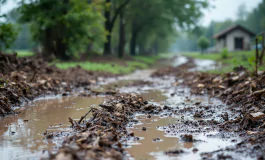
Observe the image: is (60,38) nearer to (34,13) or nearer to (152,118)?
(34,13)

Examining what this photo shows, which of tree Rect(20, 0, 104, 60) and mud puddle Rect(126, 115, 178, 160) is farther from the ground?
tree Rect(20, 0, 104, 60)

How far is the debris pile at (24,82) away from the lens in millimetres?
8309

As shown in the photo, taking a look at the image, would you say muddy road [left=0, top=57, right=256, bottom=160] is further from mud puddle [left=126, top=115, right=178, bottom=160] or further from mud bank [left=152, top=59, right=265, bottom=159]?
mud bank [left=152, top=59, right=265, bottom=159]

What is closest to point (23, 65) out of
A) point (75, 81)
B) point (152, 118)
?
point (75, 81)

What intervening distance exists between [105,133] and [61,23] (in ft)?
64.3

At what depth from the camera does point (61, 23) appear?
23.1 m

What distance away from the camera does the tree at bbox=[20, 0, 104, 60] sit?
22.1 metres

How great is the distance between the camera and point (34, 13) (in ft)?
75.5

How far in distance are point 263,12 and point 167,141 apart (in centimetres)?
7937

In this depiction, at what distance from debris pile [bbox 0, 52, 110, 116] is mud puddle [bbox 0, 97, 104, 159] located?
0.46 metres

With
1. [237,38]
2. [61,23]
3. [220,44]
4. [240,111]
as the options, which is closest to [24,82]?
[240,111]

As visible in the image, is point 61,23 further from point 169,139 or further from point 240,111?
point 169,139

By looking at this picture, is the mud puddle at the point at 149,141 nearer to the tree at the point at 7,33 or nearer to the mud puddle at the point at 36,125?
the mud puddle at the point at 36,125

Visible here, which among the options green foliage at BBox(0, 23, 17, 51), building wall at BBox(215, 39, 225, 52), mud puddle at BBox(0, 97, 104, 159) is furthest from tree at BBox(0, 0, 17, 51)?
building wall at BBox(215, 39, 225, 52)
